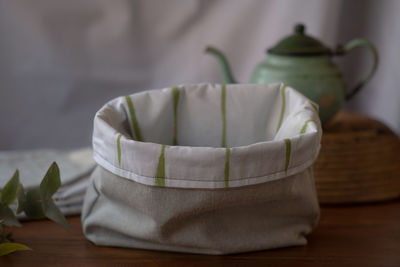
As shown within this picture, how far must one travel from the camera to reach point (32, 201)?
1.52 feet

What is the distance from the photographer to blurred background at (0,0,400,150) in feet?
2.78

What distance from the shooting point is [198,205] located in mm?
426

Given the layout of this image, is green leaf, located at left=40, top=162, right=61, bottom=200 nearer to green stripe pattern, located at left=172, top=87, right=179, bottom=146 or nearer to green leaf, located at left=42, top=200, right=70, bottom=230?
green leaf, located at left=42, top=200, right=70, bottom=230

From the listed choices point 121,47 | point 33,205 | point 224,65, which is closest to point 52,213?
point 33,205

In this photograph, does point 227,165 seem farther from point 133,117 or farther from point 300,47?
point 300,47

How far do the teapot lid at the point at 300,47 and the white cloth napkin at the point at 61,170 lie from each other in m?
0.30

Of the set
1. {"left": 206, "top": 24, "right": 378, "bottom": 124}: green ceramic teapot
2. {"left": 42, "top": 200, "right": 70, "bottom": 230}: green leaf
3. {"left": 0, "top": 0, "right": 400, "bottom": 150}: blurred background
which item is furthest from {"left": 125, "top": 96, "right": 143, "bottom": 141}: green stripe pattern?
{"left": 0, "top": 0, "right": 400, "bottom": 150}: blurred background

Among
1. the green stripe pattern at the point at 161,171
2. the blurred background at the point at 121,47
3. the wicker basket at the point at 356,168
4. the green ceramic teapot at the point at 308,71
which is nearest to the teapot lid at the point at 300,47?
the green ceramic teapot at the point at 308,71

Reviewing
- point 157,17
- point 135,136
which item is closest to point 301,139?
A: point 135,136

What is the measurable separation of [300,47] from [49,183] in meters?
0.38

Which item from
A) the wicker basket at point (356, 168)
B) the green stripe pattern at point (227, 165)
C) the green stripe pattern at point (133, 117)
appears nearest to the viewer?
the green stripe pattern at point (227, 165)

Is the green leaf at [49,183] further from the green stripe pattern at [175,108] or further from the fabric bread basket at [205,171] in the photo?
the green stripe pattern at [175,108]

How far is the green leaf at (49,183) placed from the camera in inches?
17.4

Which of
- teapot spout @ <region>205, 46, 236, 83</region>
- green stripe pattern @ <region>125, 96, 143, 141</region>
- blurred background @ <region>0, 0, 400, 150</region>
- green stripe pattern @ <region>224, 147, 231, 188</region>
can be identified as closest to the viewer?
green stripe pattern @ <region>224, 147, 231, 188</region>
